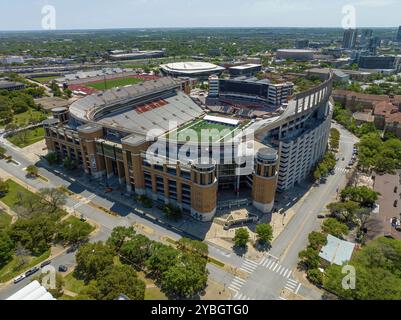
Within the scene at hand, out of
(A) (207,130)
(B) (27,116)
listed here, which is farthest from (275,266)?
(B) (27,116)

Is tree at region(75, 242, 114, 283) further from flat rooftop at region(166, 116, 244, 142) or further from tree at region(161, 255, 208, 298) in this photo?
flat rooftop at region(166, 116, 244, 142)

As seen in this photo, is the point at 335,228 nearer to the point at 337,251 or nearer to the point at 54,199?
the point at 337,251

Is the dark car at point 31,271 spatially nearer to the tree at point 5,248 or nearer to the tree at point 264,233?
the tree at point 5,248

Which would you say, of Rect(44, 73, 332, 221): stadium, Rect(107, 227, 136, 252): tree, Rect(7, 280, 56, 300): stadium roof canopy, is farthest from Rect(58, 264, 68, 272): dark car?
Rect(44, 73, 332, 221): stadium

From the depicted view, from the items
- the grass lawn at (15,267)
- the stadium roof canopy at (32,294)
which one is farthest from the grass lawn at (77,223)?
the stadium roof canopy at (32,294)

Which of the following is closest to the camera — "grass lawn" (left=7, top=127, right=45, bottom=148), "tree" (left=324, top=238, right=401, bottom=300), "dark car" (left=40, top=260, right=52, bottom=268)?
"tree" (left=324, top=238, right=401, bottom=300)
